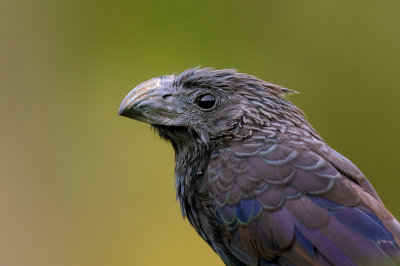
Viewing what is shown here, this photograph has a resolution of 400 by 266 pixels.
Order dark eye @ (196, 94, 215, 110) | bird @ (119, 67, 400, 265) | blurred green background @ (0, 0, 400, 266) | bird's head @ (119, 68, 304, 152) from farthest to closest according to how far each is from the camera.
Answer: blurred green background @ (0, 0, 400, 266)
dark eye @ (196, 94, 215, 110)
bird's head @ (119, 68, 304, 152)
bird @ (119, 67, 400, 265)

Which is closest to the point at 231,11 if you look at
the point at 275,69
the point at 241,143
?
the point at 275,69

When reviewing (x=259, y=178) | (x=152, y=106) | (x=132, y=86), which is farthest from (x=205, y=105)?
(x=132, y=86)

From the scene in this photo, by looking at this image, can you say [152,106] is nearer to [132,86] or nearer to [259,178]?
[259,178]

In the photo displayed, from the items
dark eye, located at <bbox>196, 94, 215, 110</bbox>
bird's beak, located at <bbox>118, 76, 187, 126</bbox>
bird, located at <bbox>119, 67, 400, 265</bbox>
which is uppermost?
bird's beak, located at <bbox>118, 76, 187, 126</bbox>

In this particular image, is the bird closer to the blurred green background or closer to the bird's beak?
the bird's beak

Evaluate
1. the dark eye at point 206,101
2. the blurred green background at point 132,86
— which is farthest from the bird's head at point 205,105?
the blurred green background at point 132,86

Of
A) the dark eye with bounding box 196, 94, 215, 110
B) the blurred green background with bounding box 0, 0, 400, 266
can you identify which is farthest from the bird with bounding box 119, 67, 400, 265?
the blurred green background with bounding box 0, 0, 400, 266
